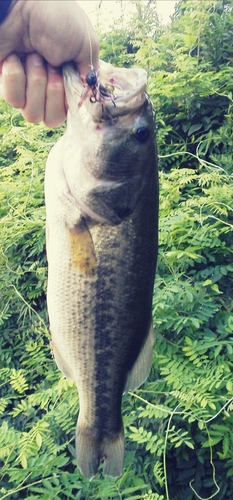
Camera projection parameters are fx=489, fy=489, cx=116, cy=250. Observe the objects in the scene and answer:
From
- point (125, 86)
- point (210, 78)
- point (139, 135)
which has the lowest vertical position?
point (210, 78)

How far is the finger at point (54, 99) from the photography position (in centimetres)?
150

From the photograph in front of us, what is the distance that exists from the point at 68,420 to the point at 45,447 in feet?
0.59

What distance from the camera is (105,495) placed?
2.13 meters

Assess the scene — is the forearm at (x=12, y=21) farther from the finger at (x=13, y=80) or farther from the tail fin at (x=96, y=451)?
the tail fin at (x=96, y=451)

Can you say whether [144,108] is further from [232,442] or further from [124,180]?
[232,442]

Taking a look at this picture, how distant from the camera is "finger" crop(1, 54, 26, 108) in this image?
1.48m

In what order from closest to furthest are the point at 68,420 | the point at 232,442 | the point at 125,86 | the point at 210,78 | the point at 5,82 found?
the point at 125,86
the point at 5,82
the point at 232,442
the point at 68,420
the point at 210,78

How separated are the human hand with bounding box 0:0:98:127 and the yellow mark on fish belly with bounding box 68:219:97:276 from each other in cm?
41

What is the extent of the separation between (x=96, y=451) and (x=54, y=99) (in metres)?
1.17

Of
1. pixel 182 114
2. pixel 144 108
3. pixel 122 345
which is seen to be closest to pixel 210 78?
pixel 182 114

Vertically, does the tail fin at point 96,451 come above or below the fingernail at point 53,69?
below

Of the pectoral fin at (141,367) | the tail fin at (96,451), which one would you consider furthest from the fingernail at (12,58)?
the tail fin at (96,451)

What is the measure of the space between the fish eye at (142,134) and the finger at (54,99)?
11.2 inches

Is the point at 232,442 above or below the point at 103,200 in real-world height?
below
